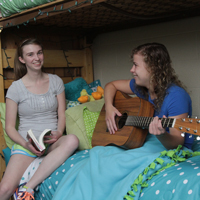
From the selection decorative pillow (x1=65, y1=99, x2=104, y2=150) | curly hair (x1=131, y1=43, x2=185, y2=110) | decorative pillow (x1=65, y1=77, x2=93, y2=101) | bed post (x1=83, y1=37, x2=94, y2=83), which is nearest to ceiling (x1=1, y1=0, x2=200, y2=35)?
bed post (x1=83, y1=37, x2=94, y2=83)

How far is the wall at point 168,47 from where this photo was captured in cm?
204

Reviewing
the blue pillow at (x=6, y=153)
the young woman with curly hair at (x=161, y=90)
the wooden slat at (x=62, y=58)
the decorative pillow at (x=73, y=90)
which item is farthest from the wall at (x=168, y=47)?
the blue pillow at (x=6, y=153)

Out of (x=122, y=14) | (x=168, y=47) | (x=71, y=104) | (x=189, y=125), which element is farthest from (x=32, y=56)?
(x=189, y=125)

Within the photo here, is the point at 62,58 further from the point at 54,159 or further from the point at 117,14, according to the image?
the point at 54,159

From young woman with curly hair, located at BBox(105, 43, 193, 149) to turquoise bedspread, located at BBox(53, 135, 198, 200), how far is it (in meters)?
0.12

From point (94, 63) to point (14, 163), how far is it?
142 centimetres

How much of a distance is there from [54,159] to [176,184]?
84 centimetres

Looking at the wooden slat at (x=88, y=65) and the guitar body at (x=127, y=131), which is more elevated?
the wooden slat at (x=88, y=65)

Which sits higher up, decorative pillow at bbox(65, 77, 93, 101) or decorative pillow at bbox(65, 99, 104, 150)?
decorative pillow at bbox(65, 77, 93, 101)

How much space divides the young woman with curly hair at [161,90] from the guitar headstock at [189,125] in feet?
0.76

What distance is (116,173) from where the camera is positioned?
127cm

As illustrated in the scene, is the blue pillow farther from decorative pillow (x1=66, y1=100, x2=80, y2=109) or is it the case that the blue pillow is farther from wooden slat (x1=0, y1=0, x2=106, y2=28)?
wooden slat (x1=0, y1=0, x2=106, y2=28)

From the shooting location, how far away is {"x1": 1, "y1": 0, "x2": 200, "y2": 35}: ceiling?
175 cm

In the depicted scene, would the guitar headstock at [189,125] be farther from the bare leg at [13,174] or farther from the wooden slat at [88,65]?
the wooden slat at [88,65]
